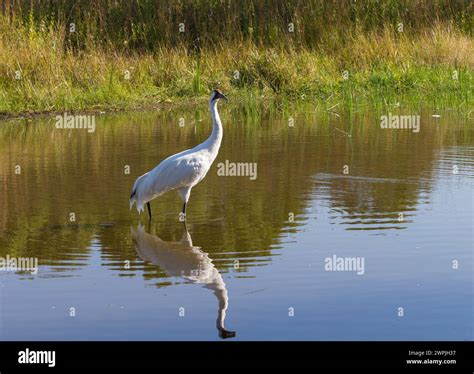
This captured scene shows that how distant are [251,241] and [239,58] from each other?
14.0 metres

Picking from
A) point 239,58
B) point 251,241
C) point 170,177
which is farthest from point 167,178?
point 239,58

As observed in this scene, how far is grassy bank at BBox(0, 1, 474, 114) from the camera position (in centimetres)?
2020

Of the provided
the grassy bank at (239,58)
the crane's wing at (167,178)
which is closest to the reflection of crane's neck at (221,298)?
the crane's wing at (167,178)

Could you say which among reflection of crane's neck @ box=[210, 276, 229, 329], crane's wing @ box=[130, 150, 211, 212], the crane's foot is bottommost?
the crane's foot

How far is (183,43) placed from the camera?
2428cm

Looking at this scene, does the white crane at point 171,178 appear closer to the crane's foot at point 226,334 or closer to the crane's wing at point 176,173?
the crane's wing at point 176,173

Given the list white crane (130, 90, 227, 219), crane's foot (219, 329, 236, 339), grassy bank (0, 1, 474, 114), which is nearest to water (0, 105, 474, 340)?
crane's foot (219, 329, 236, 339)

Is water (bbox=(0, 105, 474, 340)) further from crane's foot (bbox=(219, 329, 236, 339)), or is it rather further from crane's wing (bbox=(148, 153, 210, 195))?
crane's wing (bbox=(148, 153, 210, 195))

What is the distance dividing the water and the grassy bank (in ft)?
13.1

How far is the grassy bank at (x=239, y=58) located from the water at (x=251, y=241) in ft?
13.1

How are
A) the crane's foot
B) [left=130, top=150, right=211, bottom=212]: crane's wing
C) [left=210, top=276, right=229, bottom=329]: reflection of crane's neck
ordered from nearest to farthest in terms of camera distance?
the crane's foot → [left=210, top=276, right=229, bottom=329]: reflection of crane's neck → [left=130, top=150, right=211, bottom=212]: crane's wing

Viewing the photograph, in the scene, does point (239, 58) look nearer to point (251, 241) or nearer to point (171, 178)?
point (171, 178)

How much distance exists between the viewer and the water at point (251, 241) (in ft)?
24.1

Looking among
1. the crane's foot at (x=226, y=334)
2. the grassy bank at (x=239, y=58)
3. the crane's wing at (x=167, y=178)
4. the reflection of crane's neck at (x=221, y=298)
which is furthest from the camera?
the grassy bank at (x=239, y=58)
